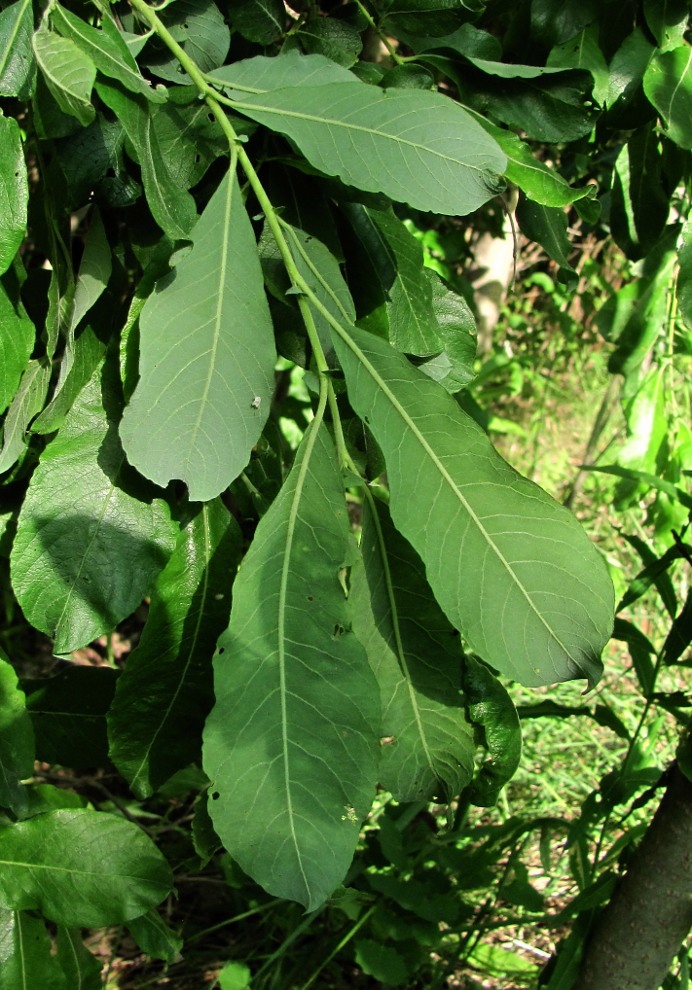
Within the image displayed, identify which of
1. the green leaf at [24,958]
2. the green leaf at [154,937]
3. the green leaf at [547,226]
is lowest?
the green leaf at [154,937]

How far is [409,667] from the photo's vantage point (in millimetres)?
952

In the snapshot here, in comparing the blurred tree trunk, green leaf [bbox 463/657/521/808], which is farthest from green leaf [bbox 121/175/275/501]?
the blurred tree trunk

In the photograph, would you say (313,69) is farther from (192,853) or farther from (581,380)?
(581,380)

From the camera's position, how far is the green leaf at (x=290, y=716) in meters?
0.80

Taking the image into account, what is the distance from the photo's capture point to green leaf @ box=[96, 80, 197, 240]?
2.65ft

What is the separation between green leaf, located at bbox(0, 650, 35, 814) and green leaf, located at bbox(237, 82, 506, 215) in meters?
0.66

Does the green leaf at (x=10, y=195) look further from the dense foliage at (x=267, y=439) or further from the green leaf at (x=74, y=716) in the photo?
the green leaf at (x=74, y=716)

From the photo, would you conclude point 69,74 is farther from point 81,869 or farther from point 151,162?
point 81,869

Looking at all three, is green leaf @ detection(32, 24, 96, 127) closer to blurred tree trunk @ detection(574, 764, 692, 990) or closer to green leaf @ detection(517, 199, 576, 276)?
green leaf @ detection(517, 199, 576, 276)

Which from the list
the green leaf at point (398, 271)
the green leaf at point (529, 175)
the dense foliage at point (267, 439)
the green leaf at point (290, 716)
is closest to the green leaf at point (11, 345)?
the dense foliage at point (267, 439)

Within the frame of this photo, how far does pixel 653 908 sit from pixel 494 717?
0.60 m

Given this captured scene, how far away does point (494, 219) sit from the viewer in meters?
2.40

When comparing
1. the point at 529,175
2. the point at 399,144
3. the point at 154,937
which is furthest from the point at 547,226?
the point at 154,937

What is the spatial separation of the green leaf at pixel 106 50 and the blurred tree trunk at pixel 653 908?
3.78ft
